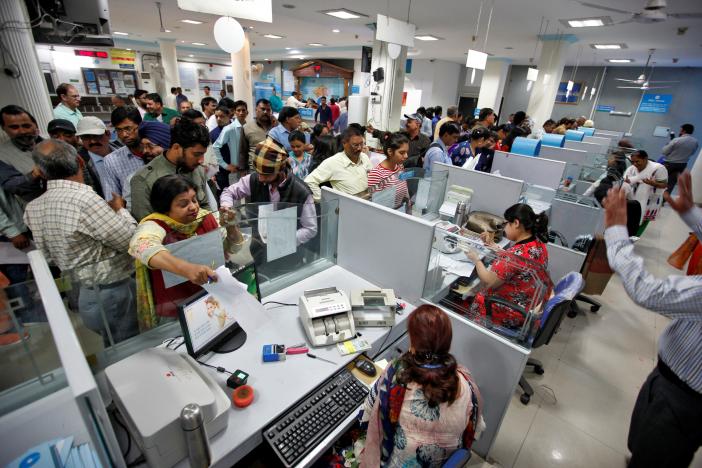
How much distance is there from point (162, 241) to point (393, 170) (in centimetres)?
185

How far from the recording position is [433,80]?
42.1 ft

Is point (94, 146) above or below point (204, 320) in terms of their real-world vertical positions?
above

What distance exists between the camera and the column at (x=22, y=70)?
2479mm

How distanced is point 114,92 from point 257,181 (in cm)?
752

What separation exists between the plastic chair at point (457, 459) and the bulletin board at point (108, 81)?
8952 mm

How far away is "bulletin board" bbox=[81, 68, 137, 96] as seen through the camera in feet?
22.4

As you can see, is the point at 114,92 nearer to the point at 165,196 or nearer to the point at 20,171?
the point at 20,171

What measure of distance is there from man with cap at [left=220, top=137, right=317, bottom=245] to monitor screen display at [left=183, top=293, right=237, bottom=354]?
68 cm

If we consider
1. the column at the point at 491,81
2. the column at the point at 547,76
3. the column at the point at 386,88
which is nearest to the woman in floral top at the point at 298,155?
the column at the point at 386,88

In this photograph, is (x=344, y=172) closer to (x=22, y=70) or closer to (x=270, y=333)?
(x=270, y=333)

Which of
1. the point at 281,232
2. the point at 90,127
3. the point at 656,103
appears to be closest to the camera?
the point at 281,232

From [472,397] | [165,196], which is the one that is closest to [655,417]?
[472,397]

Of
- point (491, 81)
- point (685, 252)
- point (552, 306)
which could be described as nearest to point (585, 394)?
point (552, 306)

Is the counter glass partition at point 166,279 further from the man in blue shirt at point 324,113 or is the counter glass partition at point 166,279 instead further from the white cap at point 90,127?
the man in blue shirt at point 324,113
